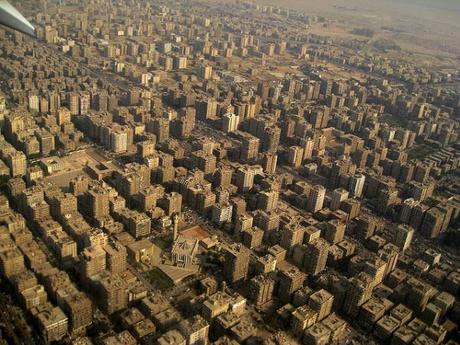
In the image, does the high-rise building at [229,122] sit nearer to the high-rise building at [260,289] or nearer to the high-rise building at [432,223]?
the high-rise building at [432,223]

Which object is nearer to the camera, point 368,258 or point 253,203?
point 368,258

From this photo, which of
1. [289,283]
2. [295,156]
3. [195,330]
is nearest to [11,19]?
[195,330]

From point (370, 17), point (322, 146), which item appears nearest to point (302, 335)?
point (322, 146)

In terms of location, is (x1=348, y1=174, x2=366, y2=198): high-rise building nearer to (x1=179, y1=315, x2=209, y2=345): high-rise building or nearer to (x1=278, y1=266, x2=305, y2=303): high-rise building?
(x1=278, y1=266, x2=305, y2=303): high-rise building

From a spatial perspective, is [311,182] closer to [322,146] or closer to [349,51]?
[322,146]

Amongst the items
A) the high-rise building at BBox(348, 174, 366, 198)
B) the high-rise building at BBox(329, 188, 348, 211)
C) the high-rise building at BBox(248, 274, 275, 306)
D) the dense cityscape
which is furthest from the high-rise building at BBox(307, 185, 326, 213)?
the high-rise building at BBox(248, 274, 275, 306)

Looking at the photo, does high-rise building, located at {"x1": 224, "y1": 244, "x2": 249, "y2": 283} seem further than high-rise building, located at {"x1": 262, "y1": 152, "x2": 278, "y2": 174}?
No

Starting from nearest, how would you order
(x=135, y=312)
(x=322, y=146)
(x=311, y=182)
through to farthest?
(x=135, y=312) → (x=311, y=182) → (x=322, y=146)

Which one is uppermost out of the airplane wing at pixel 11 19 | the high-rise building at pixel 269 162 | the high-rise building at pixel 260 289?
the airplane wing at pixel 11 19

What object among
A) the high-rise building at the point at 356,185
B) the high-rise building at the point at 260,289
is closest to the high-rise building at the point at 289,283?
the high-rise building at the point at 260,289
